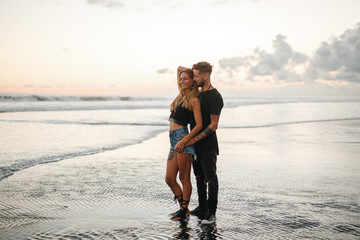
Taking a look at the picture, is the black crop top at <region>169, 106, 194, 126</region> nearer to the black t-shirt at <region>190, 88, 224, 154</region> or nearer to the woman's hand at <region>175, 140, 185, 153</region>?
the black t-shirt at <region>190, 88, 224, 154</region>

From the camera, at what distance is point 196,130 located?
167 inches

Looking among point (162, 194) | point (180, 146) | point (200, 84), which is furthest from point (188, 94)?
point (162, 194)

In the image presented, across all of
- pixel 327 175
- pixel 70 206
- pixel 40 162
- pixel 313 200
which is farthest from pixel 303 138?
pixel 70 206

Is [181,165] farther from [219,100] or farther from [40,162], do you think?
[40,162]

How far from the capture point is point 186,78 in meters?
4.28

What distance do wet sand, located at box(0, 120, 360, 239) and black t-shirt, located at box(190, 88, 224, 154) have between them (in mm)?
963

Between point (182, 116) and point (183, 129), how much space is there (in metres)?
0.17

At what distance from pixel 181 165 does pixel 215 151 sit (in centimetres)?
47

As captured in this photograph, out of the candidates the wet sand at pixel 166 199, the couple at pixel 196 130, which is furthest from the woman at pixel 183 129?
the wet sand at pixel 166 199

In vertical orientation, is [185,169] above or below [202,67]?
below

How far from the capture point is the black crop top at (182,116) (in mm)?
4379

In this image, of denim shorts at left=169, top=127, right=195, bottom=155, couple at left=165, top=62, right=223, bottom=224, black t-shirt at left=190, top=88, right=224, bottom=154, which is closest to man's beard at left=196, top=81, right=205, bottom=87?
couple at left=165, top=62, right=223, bottom=224

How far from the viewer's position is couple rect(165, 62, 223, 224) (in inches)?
167

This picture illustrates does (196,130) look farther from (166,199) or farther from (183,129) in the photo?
(166,199)
